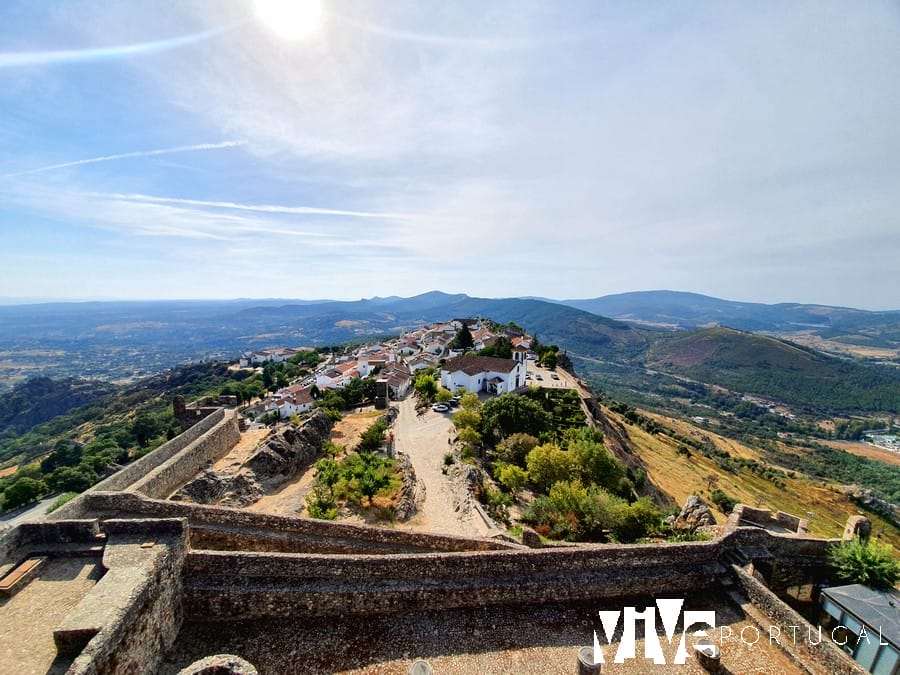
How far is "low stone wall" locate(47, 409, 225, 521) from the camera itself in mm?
13597

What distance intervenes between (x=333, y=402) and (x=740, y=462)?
249 feet

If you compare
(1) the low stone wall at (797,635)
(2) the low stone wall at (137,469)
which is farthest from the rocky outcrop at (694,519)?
(2) the low stone wall at (137,469)

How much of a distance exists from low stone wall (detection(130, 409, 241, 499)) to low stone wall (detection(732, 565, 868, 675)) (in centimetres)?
2293

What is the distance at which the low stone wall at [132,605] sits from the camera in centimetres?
770

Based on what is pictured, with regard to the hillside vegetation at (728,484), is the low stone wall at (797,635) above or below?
above

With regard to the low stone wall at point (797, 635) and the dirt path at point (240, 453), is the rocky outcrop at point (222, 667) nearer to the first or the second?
the low stone wall at point (797, 635)

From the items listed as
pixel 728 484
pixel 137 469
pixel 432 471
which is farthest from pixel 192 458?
pixel 728 484

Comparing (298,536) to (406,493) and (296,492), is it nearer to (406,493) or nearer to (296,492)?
(406,493)

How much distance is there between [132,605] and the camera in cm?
834

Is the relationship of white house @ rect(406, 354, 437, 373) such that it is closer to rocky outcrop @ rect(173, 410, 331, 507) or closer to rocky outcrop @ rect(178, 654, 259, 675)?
rocky outcrop @ rect(173, 410, 331, 507)

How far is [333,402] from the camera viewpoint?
4219cm

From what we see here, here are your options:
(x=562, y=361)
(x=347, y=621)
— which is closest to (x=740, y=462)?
(x=562, y=361)

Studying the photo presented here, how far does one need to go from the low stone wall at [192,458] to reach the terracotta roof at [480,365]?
27606mm

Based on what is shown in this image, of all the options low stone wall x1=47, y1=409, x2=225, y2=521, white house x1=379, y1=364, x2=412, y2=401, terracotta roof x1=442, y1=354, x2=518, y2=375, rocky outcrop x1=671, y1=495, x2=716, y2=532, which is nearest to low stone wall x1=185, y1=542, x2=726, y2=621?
low stone wall x1=47, y1=409, x2=225, y2=521
